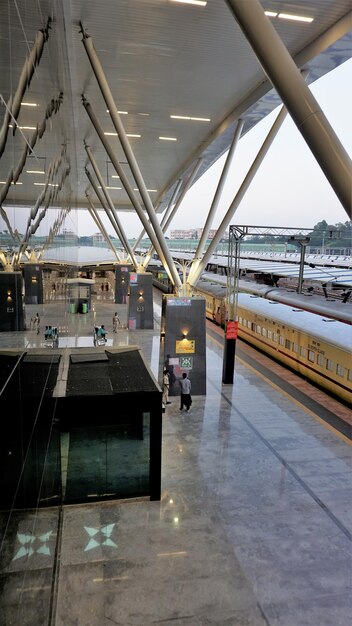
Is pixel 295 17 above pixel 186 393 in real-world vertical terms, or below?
above

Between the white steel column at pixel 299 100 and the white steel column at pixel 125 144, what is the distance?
838 centimetres

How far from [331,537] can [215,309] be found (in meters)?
23.5

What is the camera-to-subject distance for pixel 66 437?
9156 mm

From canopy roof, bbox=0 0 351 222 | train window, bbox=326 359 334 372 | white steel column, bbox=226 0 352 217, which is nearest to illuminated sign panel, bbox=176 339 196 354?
train window, bbox=326 359 334 372

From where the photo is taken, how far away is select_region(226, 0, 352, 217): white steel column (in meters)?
3.85

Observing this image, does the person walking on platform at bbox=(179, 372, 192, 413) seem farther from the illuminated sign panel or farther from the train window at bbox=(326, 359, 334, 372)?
the train window at bbox=(326, 359, 334, 372)

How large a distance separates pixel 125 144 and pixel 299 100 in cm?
1154

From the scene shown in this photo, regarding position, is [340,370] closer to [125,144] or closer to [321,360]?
[321,360]

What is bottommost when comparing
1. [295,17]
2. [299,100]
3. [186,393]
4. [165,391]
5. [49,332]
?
[165,391]

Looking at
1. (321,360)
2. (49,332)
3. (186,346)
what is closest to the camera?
(49,332)

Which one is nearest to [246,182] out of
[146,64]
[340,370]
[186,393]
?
[146,64]

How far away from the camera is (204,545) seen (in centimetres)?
781

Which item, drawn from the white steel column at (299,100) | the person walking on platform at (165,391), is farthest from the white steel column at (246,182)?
the white steel column at (299,100)

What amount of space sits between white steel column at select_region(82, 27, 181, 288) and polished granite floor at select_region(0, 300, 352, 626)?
23.4 feet
